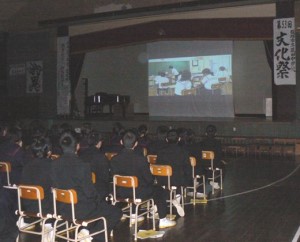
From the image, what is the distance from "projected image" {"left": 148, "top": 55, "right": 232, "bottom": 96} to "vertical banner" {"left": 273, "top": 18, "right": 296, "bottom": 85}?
358 cm

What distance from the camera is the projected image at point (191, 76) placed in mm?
14742

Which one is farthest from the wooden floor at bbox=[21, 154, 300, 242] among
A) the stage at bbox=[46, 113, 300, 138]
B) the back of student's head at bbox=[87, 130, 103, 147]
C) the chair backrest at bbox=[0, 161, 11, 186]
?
the stage at bbox=[46, 113, 300, 138]

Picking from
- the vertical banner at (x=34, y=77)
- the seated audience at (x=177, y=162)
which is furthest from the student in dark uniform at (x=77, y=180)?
the vertical banner at (x=34, y=77)

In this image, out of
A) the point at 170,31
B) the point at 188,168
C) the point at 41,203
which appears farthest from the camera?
the point at 170,31

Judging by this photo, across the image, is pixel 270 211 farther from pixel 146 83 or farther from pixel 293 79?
pixel 146 83

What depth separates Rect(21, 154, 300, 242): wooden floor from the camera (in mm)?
4727

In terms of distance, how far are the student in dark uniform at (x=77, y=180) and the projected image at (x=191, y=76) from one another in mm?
11307

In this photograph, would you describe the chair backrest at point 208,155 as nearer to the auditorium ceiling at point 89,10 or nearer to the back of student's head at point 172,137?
the back of student's head at point 172,137

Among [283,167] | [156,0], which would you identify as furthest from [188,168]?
[156,0]

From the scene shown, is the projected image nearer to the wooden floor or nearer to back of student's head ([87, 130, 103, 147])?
the wooden floor

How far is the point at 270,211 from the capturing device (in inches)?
228

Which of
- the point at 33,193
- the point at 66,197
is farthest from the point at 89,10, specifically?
the point at 66,197

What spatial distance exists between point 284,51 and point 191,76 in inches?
182

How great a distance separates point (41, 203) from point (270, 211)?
3190 millimetres
